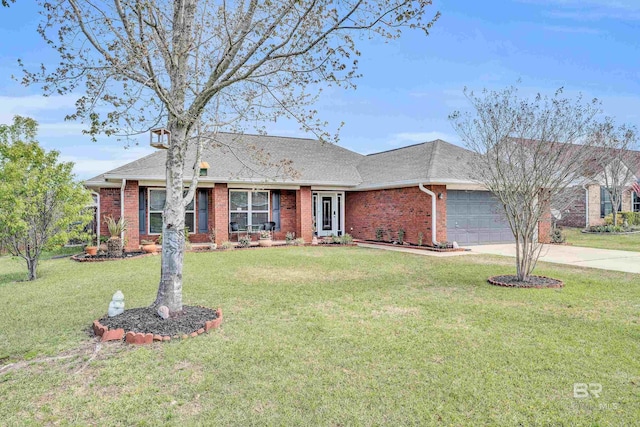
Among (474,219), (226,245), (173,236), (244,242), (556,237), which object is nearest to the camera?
(173,236)

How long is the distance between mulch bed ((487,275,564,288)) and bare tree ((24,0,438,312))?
5308mm

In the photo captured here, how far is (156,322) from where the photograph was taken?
5262 millimetres

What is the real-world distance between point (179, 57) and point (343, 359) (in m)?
4.61

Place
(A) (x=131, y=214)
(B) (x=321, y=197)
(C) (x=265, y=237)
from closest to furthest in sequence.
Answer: (A) (x=131, y=214) < (C) (x=265, y=237) < (B) (x=321, y=197)

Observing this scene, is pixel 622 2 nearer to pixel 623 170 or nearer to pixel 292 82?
pixel 292 82

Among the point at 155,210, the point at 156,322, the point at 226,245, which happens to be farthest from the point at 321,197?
the point at 156,322

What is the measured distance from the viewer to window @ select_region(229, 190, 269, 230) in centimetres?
1727

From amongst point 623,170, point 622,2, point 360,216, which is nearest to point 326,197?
point 360,216

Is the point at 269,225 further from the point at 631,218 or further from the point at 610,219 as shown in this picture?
the point at 631,218

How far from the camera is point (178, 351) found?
4.47 meters

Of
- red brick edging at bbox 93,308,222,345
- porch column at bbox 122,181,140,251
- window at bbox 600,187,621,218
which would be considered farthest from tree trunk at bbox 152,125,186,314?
window at bbox 600,187,621,218

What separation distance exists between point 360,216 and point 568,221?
16465 millimetres

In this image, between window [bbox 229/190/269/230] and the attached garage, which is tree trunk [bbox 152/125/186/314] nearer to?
window [bbox 229/190/269/230]

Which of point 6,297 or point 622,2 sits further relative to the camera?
point 622,2
